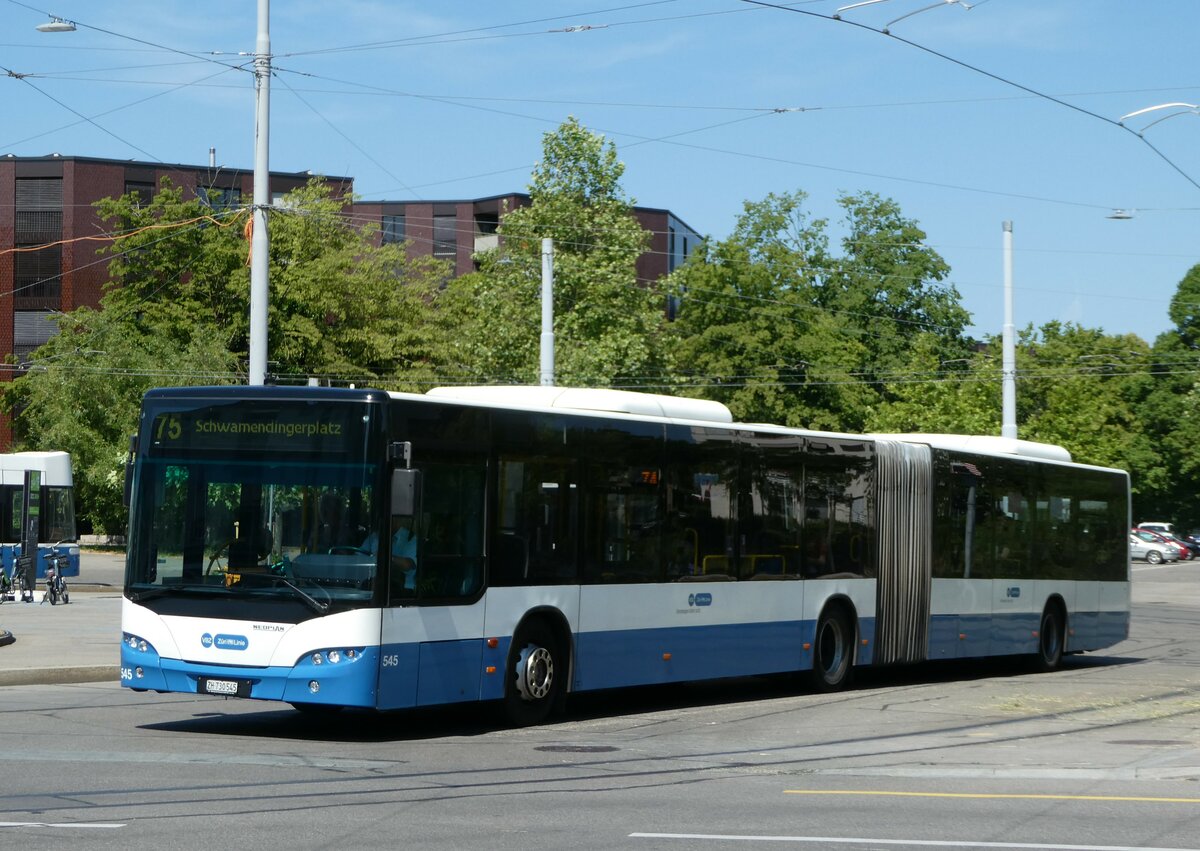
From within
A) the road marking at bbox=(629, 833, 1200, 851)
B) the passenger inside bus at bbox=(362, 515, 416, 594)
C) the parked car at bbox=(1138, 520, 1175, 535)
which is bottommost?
the road marking at bbox=(629, 833, 1200, 851)

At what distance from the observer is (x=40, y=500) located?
140ft

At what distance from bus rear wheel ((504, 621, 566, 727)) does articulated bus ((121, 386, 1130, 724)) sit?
2 centimetres

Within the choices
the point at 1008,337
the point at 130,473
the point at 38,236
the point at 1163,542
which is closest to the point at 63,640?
the point at 130,473

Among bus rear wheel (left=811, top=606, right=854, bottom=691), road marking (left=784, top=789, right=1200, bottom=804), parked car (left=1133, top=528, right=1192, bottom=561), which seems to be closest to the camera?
road marking (left=784, top=789, right=1200, bottom=804)

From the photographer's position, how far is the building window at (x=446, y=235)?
93125 millimetres

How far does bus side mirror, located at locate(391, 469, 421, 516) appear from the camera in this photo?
502 inches

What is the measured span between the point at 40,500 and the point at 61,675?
26024mm

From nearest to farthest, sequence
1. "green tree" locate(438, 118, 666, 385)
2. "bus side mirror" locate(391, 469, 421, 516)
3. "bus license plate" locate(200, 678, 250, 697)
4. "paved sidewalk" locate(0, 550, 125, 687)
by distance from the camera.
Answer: "bus side mirror" locate(391, 469, 421, 516)
"bus license plate" locate(200, 678, 250, 697)
"paved sidewalk" locate(0, 550, 125, 687)
"green tree" locate(438, 118, 666, 385)

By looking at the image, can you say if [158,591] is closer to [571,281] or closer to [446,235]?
[571,281]

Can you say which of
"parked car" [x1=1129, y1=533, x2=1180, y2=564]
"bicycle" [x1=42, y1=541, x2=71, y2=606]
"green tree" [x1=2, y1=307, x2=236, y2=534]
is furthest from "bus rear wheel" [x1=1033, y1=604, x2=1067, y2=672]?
"parked car" [x1=1129, y1=533, x2=1180, y2=564]

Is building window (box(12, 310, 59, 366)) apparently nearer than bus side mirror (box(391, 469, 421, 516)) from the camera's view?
No

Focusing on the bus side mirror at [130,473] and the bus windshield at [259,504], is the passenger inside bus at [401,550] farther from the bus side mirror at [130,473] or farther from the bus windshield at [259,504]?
the bus side mirror at [130,473]

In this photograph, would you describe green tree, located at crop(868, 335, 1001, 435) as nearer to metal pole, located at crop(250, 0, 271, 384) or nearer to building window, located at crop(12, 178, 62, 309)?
building window, located at crop(12, 178, 62, 309)

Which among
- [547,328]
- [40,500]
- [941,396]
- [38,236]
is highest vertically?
[38,236]
